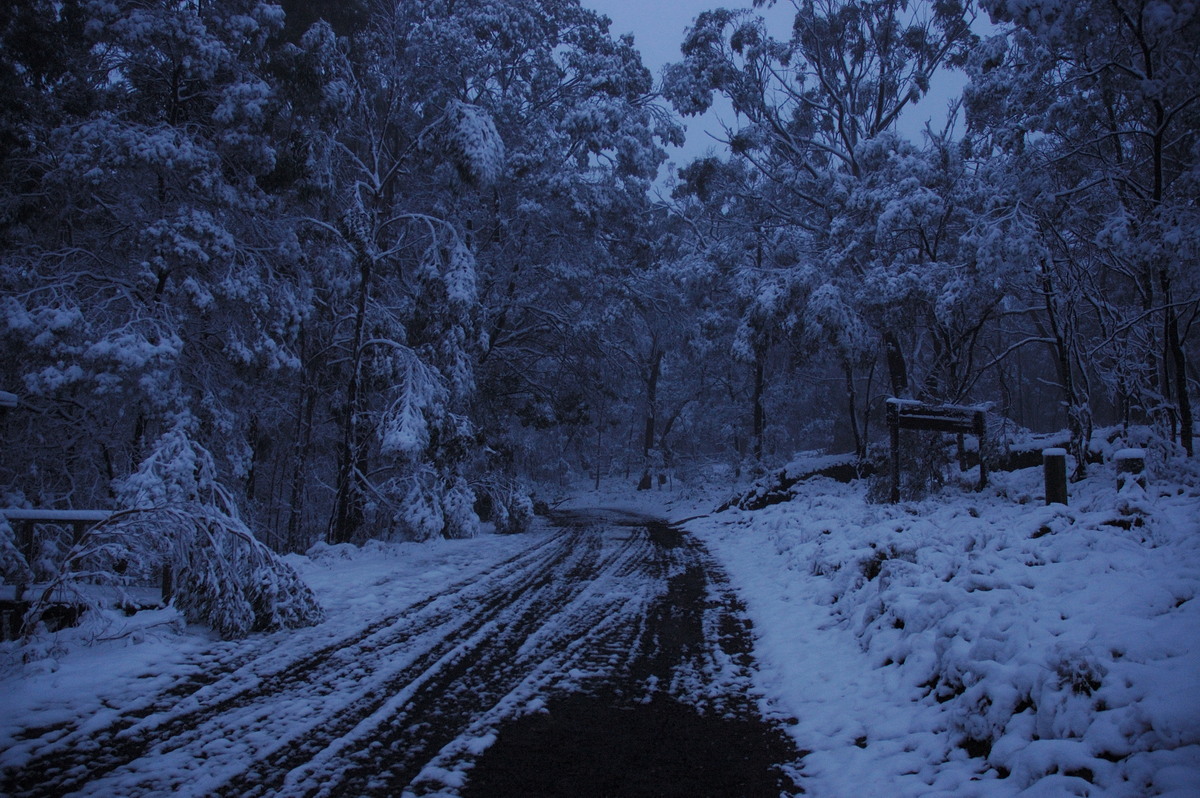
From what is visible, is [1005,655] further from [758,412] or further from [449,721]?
[758,412]

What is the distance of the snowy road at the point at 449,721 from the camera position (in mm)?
2969

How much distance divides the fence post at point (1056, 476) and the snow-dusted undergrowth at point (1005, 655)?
772mm

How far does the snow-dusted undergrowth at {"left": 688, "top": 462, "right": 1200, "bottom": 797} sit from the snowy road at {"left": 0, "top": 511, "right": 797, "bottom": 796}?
52cm

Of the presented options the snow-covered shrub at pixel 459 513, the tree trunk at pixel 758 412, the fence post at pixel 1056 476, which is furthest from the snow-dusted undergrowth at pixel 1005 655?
the tree trunk at pixel 758 412

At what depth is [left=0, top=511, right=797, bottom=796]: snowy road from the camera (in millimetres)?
2969

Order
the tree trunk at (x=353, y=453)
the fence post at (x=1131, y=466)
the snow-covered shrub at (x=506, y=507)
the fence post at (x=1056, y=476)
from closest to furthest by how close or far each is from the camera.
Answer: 1. the fence post at (x=1131, y=466)
2. the fence post at (x=1056, y=476)
3. the tree trunk at (x=353, y=453)
4. the snow-covered shrub at (x=506, y=507)

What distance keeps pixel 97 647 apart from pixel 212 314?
26.5 ft

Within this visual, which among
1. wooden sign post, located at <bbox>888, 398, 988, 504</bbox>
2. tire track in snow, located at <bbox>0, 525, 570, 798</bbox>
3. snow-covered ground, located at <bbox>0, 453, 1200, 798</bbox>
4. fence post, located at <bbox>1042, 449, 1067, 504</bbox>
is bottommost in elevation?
tire track in snow, located at <bbox>0, 525, 570, 798</bbox>

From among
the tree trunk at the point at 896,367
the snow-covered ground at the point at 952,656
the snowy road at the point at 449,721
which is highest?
the tree trunk at the point at 896,367

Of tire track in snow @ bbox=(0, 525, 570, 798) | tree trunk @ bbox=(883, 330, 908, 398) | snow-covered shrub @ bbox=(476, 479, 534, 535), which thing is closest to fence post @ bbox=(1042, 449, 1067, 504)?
tire track in snow @ bbox=(0, 525, 570, 798)

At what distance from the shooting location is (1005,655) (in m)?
3.42

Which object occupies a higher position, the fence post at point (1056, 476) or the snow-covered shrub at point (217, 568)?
the fence post at point (1056, 476)

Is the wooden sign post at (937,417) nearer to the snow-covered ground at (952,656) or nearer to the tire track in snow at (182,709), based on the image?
the snow-covered ground at (952,656)

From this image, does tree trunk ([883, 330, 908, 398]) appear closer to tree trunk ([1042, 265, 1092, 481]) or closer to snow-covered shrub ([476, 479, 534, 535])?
tree trunk ([1042, 265, 1092, 481])
